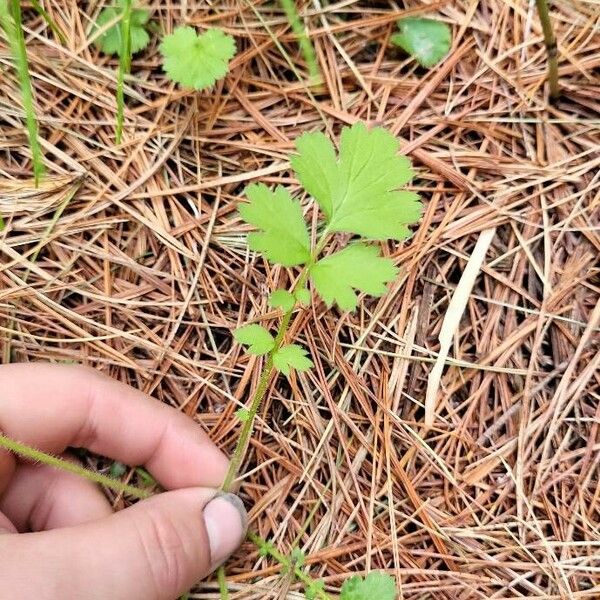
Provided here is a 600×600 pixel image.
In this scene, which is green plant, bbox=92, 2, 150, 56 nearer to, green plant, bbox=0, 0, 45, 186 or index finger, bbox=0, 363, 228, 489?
green plant, bbox=0, 0, 45, 186

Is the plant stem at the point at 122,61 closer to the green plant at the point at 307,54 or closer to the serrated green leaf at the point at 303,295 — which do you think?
the green plant at the point at 307,54

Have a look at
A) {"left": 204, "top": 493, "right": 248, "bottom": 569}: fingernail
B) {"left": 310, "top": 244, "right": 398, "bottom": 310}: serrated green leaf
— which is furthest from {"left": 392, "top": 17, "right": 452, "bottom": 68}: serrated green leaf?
{"left": 204, "top": 493, "right": 248, "bottom": 569}: fingernail

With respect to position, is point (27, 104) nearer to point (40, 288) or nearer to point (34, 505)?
point (40, 288)

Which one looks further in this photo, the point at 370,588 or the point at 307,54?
the point at 307,54

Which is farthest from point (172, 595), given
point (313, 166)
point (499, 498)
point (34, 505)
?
point (313, 166)

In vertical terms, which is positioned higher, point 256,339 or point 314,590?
point 256,339

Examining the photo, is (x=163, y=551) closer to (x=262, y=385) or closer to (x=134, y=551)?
(x=134, y=551)

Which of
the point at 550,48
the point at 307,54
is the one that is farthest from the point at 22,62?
the point at 550,48
